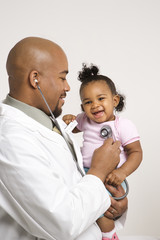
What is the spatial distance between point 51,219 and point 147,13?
97.2 inches

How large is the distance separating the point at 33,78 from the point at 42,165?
1.46 ft

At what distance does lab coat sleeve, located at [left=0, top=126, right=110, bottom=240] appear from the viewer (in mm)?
1198

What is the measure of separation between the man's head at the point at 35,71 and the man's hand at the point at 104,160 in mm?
337

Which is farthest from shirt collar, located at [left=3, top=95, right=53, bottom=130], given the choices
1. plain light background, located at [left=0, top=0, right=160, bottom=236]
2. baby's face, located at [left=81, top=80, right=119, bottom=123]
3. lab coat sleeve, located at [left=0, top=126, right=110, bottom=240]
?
plain light background, located at [left=0, top=0, right=160, bottom=236]

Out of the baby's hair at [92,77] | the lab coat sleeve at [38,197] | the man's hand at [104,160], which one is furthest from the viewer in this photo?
the baby's hair at [92,77]

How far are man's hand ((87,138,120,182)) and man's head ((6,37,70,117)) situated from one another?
1.11 ft

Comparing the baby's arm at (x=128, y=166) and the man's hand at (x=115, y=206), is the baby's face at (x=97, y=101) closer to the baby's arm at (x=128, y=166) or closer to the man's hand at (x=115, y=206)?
the baby's arm at (x=128, y=166)

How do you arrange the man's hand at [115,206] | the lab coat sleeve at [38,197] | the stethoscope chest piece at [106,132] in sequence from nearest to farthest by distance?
the lab coat sleeve at [38,197] → the man's hand at [115,206] → the stethoscope chest piece at [106,132]

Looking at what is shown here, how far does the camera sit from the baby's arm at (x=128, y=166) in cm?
164

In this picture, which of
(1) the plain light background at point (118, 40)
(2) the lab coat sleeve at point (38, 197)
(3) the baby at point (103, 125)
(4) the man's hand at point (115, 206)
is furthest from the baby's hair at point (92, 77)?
(1) the plain light background at point (118, 40)

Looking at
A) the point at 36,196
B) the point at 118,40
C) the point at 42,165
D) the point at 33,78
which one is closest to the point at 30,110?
the point at 33,78

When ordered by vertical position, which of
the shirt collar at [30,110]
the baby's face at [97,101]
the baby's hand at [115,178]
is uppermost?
the baby's face at [97,101]

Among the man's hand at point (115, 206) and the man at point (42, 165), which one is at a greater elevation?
the man at point (42, 165)

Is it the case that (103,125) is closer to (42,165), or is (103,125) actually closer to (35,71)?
(35,71)
